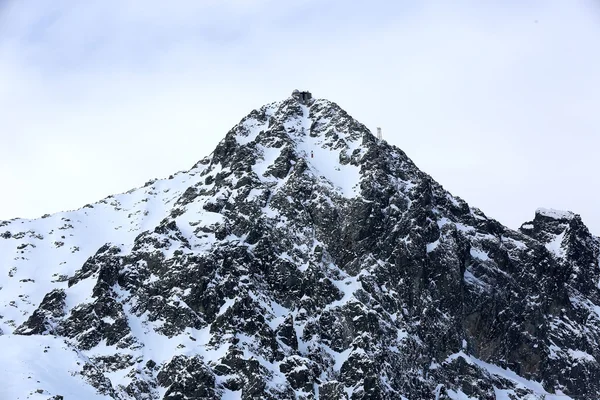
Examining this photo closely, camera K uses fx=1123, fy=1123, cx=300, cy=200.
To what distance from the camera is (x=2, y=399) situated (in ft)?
652
